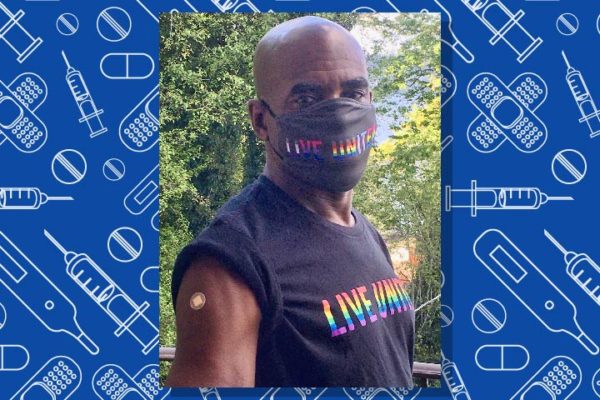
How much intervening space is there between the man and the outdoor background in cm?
5

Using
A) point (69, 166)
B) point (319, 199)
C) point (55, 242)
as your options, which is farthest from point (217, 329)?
point (69, 166)

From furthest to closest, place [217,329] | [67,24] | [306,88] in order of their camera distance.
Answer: [67,24] → [306,88] → [217,329]

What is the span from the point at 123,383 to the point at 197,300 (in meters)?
0.40

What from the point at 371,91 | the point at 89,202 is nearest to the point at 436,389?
the point at 371,91

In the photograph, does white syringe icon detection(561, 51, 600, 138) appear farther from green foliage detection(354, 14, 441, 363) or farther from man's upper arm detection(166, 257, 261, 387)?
man's upper arm detection(166, 257, 261, 387)

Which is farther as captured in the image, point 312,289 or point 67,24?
point 67,24

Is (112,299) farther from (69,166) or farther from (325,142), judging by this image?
(325,142)

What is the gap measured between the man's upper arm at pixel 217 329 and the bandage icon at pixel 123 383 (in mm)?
151

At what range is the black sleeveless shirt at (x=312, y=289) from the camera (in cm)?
Result: 262

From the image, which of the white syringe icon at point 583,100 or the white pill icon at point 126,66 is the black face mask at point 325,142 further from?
the white syringe icon at point 583,100

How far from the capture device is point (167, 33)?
278cm

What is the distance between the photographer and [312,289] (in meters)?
2.65

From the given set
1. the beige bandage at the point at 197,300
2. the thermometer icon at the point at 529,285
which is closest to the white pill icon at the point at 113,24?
the beige bandage at the point at 197,300

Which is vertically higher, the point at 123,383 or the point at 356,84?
the point at 356,84
